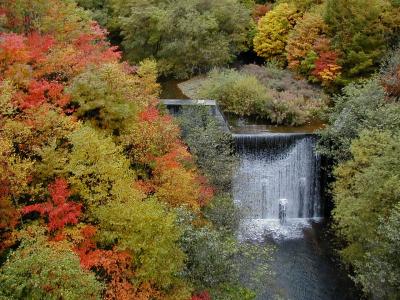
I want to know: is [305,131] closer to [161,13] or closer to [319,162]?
[319,162]

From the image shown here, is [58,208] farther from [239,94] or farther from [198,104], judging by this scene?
[239,94]

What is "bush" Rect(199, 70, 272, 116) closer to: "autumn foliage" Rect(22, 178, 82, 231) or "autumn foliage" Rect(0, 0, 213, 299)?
"autumn foliage" Rect(0, 0, 213, 299)

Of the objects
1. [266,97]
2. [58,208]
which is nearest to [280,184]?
[266,97]

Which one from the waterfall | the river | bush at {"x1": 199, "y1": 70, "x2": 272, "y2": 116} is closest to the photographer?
the river

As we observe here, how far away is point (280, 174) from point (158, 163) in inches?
427

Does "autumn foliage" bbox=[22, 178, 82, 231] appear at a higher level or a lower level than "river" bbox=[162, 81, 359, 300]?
higher

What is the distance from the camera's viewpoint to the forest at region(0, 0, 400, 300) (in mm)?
16391

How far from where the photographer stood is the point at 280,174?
3000 cm

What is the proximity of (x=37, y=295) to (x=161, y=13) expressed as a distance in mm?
32528

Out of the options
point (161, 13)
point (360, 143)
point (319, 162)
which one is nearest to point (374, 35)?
point (319, 162)

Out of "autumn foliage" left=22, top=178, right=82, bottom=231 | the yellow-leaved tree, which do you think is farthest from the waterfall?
"autumn foliage" left=22, top=178, right=82, bottom=231

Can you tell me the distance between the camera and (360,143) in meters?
24.2

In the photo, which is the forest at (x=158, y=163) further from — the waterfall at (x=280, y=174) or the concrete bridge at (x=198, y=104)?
the concrete bridge at (x=198, y=104)

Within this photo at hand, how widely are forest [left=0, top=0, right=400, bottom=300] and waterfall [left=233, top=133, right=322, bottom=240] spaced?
1.18 metres
